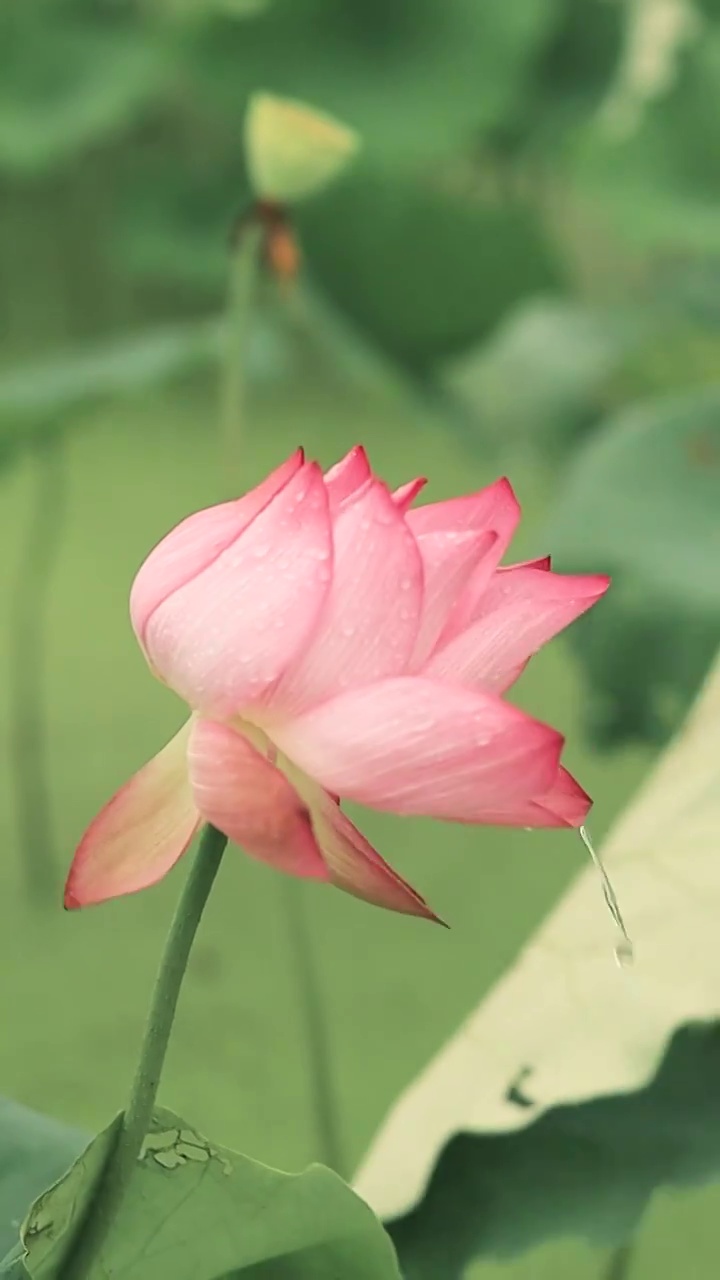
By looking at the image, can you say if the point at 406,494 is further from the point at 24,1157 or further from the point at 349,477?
the point at 24,1157

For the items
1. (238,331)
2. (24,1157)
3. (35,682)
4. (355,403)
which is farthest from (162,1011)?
(355,403)

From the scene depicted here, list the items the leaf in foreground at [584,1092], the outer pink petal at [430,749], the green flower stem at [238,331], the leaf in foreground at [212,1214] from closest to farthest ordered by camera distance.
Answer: the outer pink petal at [430,749]
the leaf in foreground at [212,1214]
the leaf in foreground at [584,1092]
the green flower stem at [238,331]

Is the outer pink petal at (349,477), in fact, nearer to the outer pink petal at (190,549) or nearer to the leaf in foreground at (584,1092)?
the outer pink petal at (190,549)

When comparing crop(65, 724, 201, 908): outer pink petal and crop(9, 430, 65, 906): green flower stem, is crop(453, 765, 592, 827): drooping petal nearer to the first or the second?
crop(65, 724, 201, 908): outer pink petal

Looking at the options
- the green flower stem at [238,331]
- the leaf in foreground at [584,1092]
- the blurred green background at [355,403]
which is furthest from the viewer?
the blurred green background at [355,403]

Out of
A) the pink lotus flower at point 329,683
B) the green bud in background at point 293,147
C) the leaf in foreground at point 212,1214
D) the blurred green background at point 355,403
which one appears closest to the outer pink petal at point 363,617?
the pink lotus flower at point 329,683

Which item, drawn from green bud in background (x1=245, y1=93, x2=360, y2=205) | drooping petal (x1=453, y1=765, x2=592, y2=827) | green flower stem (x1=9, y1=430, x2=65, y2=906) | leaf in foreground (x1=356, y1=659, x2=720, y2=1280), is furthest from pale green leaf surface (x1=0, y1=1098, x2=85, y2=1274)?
green flower stem (x1=9, y1=430, x2=65, y2=906)
